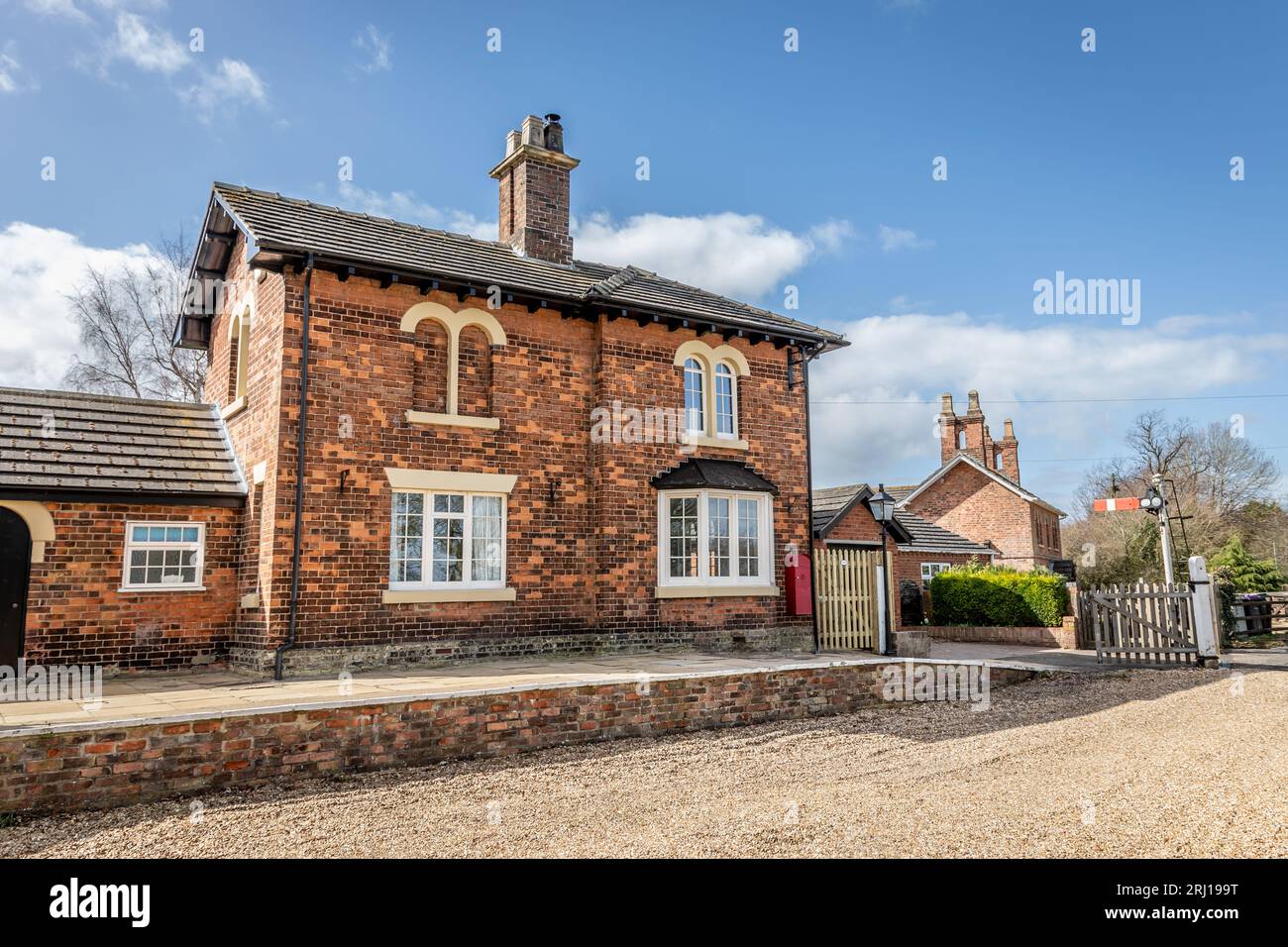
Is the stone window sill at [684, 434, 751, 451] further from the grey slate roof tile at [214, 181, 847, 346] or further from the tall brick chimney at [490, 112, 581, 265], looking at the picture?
the tall brick chimney at [490, 112, 581, 265]

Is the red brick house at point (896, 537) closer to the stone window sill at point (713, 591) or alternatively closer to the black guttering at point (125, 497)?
the stone window sill at point (713, 591)

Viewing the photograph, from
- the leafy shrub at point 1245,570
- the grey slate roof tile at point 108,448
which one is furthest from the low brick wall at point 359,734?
the leafy shrub at point 1245,570

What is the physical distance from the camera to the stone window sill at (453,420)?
12.5 meters

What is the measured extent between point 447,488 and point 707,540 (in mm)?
4522

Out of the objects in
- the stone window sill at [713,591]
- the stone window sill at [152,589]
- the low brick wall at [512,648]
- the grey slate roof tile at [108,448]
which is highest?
the grey slate roof tile at [108,448]

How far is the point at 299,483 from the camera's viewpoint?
11.5m

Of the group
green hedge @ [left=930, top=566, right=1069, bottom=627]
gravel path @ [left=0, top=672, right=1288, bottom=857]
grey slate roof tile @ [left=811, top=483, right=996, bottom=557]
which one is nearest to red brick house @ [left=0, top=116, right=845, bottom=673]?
gravel path @ [left=0, top=672, right=1288, bottom=857]

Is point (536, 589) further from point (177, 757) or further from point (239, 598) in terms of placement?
point (177, 757)

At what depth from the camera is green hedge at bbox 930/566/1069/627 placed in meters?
20.5

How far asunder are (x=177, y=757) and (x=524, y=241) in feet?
36.6

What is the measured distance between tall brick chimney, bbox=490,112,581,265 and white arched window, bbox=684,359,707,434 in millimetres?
3261

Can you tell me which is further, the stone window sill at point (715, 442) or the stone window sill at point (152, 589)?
the stone window sill at point (715, 442)

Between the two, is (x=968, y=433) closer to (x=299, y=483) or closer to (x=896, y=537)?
(x=896, y=537)
